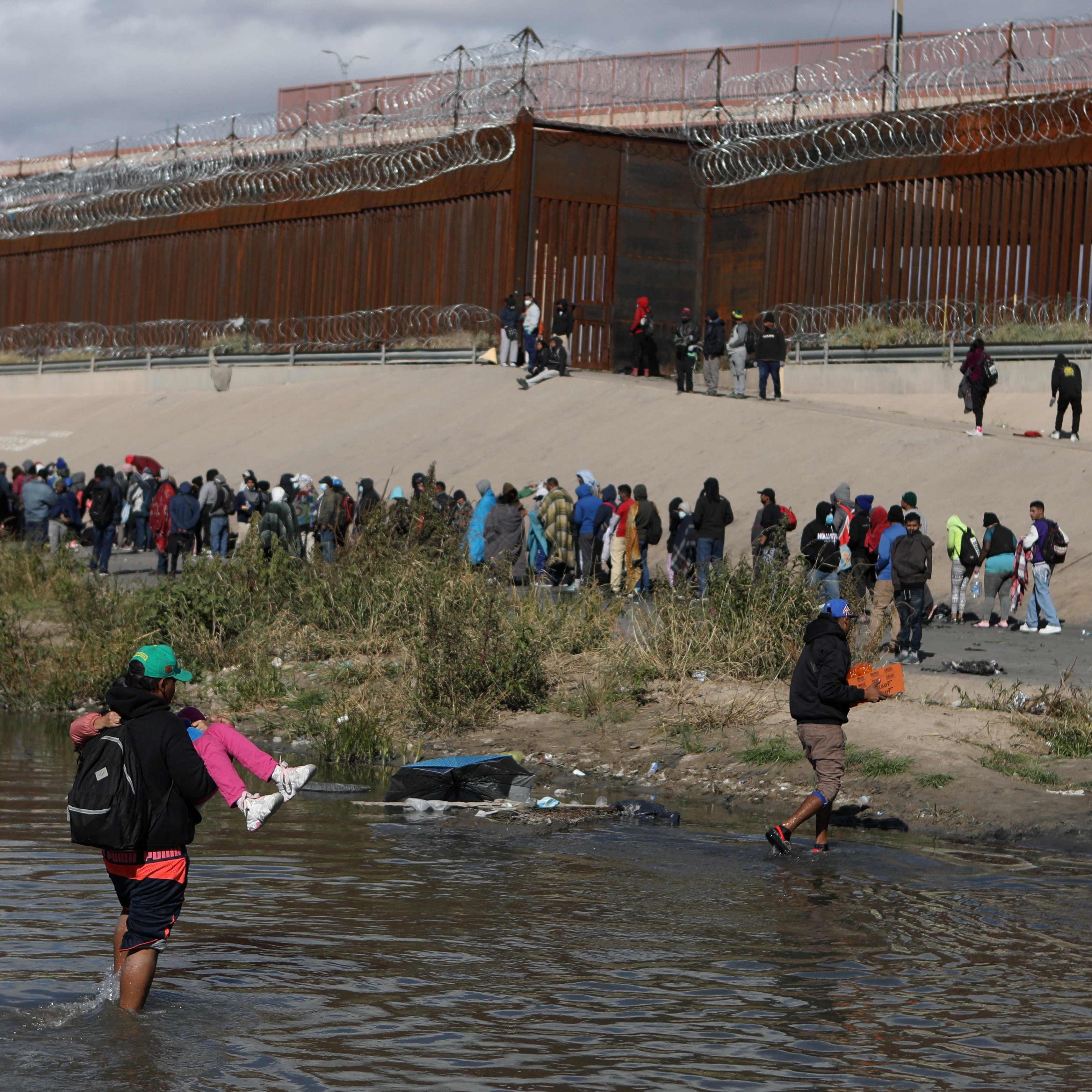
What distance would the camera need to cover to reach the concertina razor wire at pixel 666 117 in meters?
29.1

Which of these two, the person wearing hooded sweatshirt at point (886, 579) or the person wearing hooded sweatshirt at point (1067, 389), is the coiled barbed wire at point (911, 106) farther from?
the person wearing hooded sweatshirt at point (886, 579)

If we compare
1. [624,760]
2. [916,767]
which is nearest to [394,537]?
[624,760]

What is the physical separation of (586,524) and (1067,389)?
23.9 ft

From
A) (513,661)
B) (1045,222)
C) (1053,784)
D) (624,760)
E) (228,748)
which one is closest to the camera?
(228,748)

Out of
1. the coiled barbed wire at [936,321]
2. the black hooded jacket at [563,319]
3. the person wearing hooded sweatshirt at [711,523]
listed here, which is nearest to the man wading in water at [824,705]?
the person wearing hooded sweatshirt at [711,523]

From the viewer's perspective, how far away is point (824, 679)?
10125mm

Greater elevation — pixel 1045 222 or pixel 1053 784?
pixel 1045 222

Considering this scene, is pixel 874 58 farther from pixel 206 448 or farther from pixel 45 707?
pixel 45 707

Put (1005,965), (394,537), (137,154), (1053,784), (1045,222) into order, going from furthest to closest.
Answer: (137,154) → (1045,222) → (394,537) → (1053,784) → (1005,965)

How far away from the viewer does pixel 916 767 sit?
1205 centimetres

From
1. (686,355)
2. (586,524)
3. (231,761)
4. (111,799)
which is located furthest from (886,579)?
(686,355)

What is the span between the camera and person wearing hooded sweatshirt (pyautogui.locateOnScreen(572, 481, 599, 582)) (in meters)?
20.7

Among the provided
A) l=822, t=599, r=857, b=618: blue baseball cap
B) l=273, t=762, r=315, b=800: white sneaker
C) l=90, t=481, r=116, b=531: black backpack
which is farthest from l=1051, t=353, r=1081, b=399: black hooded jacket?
l=273, t=762, r=315, b=800: white sneaker

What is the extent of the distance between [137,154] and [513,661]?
1566 inches
